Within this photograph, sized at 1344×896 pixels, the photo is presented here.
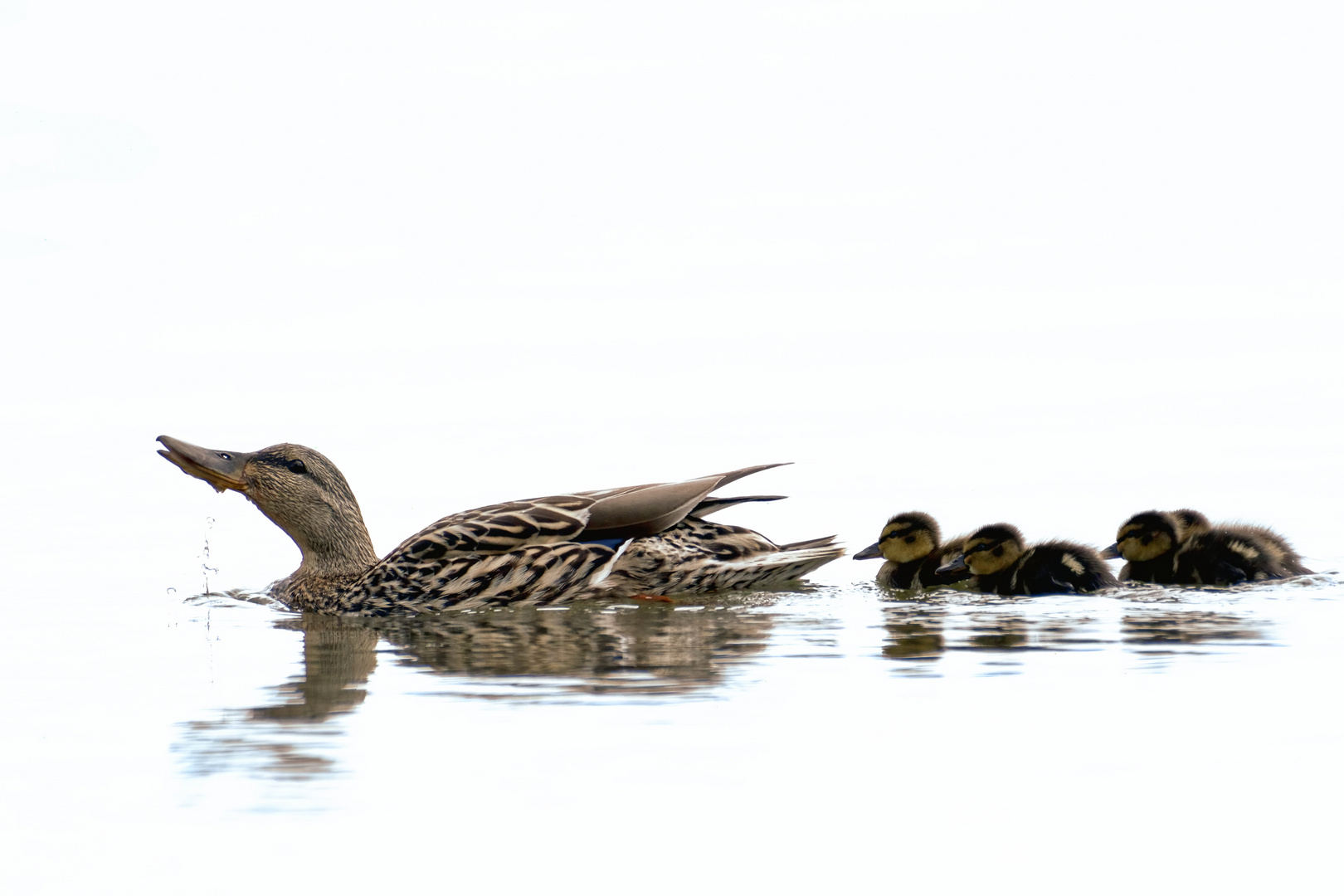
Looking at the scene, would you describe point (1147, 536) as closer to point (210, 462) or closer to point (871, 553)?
point (871, 553)

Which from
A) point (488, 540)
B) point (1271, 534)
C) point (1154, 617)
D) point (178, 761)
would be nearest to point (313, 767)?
point (178, 761)

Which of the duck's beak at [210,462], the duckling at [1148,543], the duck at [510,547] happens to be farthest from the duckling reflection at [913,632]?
the duck's beak at [210,462]

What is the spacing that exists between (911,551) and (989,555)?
0.48 meters

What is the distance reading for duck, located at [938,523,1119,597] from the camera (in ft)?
21.6

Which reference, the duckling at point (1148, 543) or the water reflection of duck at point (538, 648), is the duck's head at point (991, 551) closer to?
the duckling at point (1148, 543)

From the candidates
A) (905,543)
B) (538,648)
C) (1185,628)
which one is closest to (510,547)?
(538,648)

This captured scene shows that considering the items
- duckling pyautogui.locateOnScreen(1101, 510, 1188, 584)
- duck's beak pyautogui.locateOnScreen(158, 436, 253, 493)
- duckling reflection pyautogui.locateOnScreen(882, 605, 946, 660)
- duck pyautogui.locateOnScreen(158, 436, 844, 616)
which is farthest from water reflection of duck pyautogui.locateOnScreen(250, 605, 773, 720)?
duckling pyautogui.locateOnScreen(1101, 510, 1188, 584)

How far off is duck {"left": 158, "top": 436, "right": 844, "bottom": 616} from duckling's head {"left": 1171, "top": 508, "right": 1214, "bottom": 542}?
76.2 inches

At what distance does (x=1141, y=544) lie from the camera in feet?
23.1

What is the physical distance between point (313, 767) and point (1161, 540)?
15.1 feet

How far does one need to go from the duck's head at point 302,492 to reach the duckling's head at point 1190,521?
3.98 meters

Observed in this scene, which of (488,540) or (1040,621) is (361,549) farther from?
(1040,621)

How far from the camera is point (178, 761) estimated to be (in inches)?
150

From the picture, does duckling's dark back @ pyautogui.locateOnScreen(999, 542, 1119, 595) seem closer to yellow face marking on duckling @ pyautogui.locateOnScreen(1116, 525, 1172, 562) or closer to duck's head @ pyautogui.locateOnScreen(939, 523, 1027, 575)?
duck's head @ pyautogui.locateOnScreen(939, 523, 1027, 575)
